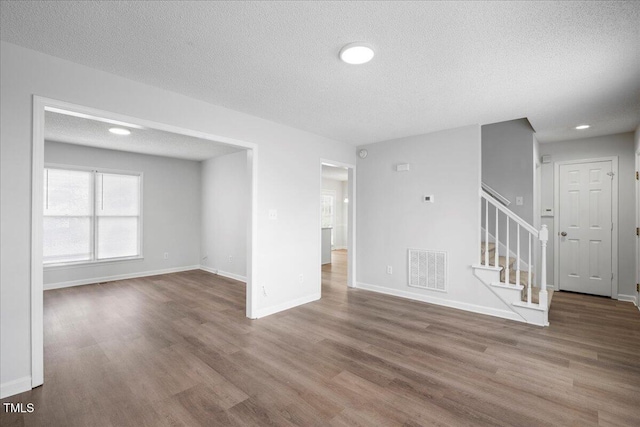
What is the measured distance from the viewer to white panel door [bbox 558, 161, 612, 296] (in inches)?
183

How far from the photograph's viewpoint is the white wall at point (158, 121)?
214cm

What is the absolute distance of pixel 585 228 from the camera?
4.81 m

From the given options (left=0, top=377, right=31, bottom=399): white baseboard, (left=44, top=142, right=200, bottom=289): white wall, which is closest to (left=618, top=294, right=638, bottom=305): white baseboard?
(left=0, top=377, right=31, bottom=399): white baseboard

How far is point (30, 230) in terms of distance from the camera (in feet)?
7.33

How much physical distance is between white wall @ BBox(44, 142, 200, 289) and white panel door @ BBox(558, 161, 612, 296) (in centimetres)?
750

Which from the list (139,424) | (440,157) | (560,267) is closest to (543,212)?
(560,267)

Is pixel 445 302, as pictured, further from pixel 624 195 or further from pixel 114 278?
pixel 114 278

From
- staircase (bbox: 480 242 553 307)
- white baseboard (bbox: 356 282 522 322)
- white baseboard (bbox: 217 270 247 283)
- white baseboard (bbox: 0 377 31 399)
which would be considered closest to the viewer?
white baseboard (bbox: 0 377 31 399)

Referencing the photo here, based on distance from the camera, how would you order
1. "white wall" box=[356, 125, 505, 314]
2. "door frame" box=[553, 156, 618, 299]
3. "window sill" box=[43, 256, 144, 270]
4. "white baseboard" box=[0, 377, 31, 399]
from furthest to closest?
1. "window sill" box=[43, 256, 144, 270]
2. "door frame" box=[553, 156, 618, 299]
3. "white wall" box=[356, 125, 505, 314]
4. "white baseboard" box=[0, 377, 31, 399]

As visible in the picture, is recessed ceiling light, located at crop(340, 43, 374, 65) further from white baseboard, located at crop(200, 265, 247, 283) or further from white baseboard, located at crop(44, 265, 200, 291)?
white baseboard, located at crop(44, 265, 200, 291)

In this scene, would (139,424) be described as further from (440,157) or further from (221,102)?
(440,157)

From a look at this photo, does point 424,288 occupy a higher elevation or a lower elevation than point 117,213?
lower

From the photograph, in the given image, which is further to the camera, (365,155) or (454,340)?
(365,155)

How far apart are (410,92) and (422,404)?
2761mm
